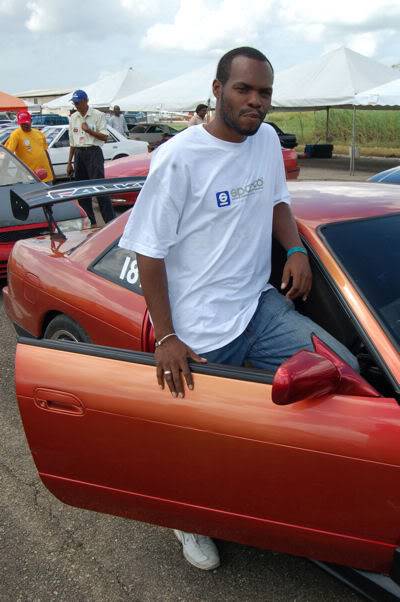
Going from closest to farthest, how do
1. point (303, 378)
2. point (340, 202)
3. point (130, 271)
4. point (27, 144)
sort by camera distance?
1. point (303, 378)
2. point (340, 202)
3. point (130, 271)
4. point (27, 144)

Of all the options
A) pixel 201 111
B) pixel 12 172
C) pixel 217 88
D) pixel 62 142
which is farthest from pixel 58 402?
pixel 62 142

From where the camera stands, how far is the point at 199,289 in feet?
6.40

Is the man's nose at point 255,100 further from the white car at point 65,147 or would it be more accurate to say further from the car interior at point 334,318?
the white car at point 65,147

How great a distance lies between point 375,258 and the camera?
219cm

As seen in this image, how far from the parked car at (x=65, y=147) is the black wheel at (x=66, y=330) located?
40.2ft

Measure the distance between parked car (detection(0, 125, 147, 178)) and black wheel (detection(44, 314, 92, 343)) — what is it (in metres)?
12.2

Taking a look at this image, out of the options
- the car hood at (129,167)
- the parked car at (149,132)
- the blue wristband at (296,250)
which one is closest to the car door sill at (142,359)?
the blue wristband at (296,250)

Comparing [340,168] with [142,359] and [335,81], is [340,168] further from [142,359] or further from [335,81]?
[142,359]

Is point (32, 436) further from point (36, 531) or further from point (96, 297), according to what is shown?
point (96, 297)

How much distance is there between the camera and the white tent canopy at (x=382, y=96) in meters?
14.3

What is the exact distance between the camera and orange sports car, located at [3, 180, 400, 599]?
5.44 feet

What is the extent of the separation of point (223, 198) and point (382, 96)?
46.9 ft

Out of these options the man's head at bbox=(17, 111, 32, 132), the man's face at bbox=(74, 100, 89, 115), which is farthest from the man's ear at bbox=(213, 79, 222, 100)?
the man's head at bbox=(17, 111, 32, 132)

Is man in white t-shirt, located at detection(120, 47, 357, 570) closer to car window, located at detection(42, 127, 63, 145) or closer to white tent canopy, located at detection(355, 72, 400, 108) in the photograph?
white tent canopy, located at detection(355, 72, 400, 108)
